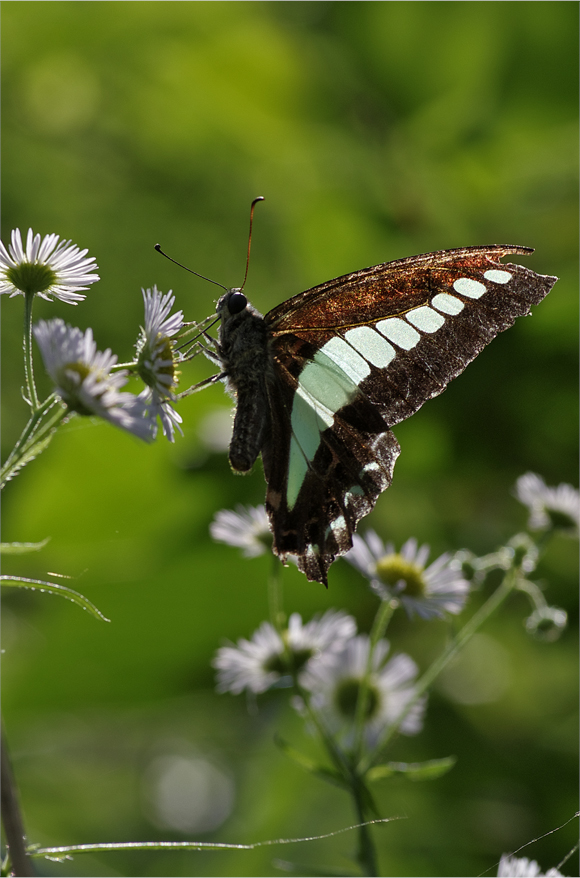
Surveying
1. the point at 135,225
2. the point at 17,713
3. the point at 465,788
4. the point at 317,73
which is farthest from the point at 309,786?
the point at 317,73

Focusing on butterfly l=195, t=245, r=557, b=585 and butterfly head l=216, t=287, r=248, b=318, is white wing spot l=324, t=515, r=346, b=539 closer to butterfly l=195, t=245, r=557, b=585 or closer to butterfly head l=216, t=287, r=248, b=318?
butterfly l=195, t=245, r=557, b=585

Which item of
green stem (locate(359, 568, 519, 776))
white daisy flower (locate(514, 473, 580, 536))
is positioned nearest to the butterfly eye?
green stem (locate(359, 568, 519, 776))

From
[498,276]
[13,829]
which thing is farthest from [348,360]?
[13,829]

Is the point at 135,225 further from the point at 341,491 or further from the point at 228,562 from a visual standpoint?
the point at 341,491

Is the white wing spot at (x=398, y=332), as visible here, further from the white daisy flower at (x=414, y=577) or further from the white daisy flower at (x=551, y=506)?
the white daisy flower at (x=551, y=506)

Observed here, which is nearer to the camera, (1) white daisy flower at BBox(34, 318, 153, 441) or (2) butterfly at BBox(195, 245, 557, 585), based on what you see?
(1) white daisy flower at BBox(34, 318, 153, 441)

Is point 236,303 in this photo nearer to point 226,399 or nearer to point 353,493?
point 353,493

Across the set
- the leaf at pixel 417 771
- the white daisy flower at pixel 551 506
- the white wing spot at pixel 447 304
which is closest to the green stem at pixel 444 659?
the leaf at pixel 417 771
